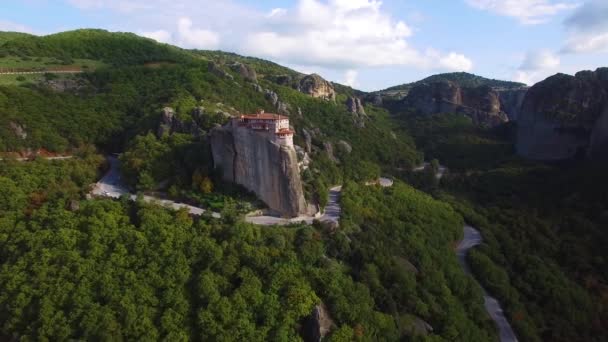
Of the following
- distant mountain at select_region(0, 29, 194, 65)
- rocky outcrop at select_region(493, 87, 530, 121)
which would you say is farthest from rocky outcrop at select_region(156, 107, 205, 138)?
rocky outcrop at select_region(493, 87, 530, 121)

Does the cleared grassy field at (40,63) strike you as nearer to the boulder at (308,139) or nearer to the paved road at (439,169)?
the boulder at (308,139)

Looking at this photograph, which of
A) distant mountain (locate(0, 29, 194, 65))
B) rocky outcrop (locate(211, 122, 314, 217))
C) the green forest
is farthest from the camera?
distant mountain (locate(0, 29, 194, 65))

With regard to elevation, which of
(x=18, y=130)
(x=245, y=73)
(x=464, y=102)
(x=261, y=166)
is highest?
(x=245, y=73)

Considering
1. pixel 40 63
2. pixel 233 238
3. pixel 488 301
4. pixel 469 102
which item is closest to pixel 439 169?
pixel 488 301

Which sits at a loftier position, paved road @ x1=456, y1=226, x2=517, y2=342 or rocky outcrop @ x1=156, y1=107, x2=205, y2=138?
rocky outcrop @ x1=156, y1=107, x2=205, y2=138

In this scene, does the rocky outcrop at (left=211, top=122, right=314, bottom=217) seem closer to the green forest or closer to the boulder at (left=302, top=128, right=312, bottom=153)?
the green forest

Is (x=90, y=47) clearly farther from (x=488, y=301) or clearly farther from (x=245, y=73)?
(x=488, y=301)

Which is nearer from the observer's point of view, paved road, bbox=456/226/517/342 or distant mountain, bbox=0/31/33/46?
→ paved road, bbox=456/226/517/342
